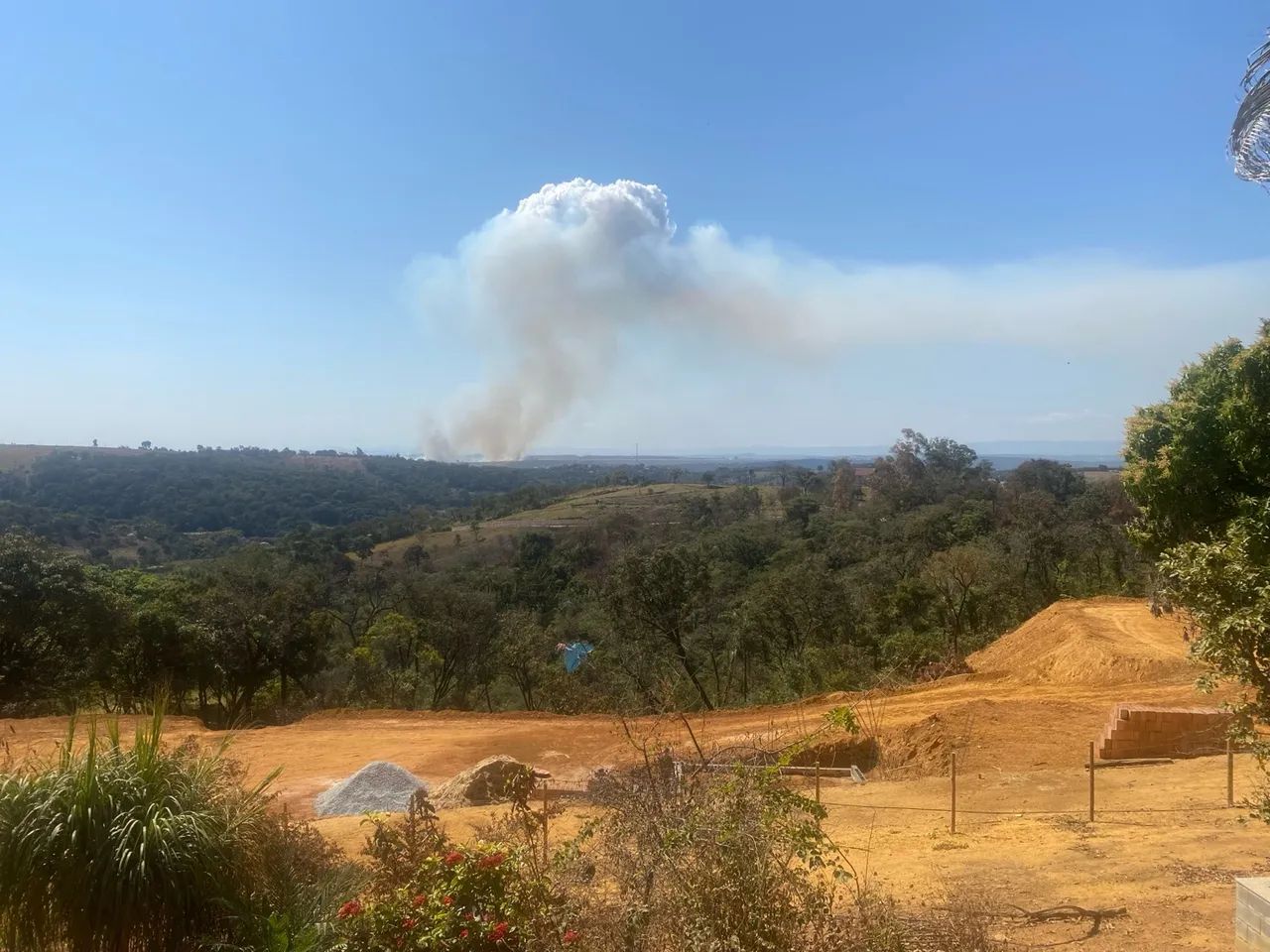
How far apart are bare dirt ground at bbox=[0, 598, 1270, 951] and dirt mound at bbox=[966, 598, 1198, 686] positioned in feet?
0.20

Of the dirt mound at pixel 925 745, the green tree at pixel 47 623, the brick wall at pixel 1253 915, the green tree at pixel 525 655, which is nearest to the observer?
the brick wall at pixel 1253 915

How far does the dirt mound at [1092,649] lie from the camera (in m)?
18.2

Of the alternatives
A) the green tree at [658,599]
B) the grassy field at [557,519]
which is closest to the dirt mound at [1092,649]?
the green tree at [658,599]

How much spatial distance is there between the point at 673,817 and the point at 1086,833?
6627mm

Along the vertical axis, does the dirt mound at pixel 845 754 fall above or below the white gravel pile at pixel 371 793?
below

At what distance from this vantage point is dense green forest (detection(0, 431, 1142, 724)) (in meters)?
21.8

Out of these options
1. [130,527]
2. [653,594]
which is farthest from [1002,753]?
[130,527]

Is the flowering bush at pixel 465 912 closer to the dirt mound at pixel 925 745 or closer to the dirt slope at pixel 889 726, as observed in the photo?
the dirt slope at pixel 889 726

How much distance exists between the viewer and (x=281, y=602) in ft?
77.1

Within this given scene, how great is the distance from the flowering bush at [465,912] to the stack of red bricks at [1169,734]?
1157cm

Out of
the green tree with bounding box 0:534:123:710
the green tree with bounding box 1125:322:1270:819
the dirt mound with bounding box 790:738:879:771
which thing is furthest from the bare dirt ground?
the green tree with bounding box 0:534:123:710

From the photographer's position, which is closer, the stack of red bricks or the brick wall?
the brick wall

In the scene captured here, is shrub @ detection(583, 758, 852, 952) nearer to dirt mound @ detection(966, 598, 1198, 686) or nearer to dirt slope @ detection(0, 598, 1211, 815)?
dirt slope @ detection(0, 598, 1211, 815)

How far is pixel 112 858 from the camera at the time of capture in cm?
500
